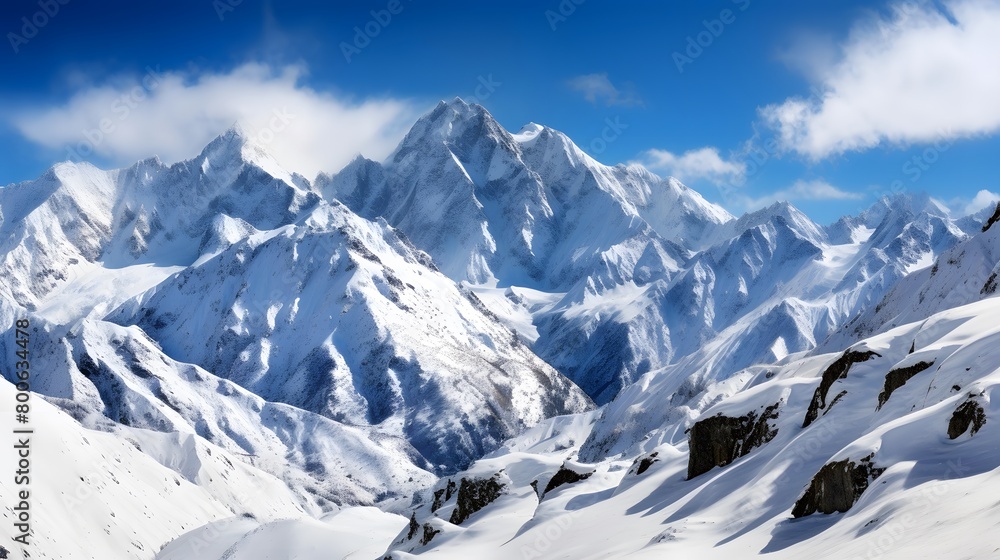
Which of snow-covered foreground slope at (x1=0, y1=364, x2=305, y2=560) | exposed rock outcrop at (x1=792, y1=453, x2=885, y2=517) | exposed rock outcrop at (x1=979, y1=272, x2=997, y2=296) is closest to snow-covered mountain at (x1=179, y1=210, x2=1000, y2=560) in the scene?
exposed rock outcrop at (x1=792, y1=453, x2=885, y2=517)

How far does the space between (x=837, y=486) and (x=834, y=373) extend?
15.5 meters

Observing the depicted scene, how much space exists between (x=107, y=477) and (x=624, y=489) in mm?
139164

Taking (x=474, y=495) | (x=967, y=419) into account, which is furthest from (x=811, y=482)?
(x=474, y=495)

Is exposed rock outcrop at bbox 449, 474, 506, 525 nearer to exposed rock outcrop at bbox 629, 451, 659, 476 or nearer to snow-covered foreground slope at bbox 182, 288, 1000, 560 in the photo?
snow-covered foreground slope at bbox 182, 288, 1000, 560

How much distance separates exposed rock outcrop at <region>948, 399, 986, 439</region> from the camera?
30203 millimetres

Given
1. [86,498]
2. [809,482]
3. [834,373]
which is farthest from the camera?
[86,498]

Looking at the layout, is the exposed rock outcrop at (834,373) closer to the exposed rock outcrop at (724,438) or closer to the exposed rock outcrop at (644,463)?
the exposed rock outcrop at (724,438)

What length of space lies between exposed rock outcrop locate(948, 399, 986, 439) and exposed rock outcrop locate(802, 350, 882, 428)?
45.6ft

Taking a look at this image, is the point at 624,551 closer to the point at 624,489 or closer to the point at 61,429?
the point at 624,489

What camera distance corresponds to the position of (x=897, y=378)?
4081 cm

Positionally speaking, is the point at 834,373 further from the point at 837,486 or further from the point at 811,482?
the point at 837,486

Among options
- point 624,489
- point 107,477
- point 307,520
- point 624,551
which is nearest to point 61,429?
point 107,477

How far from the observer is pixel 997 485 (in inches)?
1045

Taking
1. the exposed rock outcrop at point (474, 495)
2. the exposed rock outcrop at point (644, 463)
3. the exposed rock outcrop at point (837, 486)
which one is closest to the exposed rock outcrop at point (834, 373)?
the exposed rock outcrop at point (837, 486)
